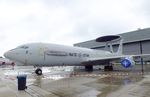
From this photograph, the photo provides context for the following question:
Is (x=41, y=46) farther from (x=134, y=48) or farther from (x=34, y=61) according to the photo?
(x=134, y=48)

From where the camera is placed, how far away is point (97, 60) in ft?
85.0

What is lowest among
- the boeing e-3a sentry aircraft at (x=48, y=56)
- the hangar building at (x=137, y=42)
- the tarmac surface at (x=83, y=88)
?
the tarmac surface at (x=83, y=88)

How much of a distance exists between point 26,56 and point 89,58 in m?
9.80

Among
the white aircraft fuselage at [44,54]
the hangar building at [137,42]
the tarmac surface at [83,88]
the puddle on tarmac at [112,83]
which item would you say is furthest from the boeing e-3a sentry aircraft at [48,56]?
the hangar building at [137,42]

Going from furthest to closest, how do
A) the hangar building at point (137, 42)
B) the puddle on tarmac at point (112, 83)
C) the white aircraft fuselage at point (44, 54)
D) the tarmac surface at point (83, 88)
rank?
the hangar building at point (137, 42)
the white aircraft fuselage at point (44, 54)
the puddle on tarmac at point (112, 83)
the tarmac surface at point (83, 88)

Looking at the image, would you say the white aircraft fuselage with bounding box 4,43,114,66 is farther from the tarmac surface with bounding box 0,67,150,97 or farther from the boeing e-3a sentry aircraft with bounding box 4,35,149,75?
the tarmac surface with bounding box 0,67,150,97

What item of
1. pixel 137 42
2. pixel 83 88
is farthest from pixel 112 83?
pixel 137 42

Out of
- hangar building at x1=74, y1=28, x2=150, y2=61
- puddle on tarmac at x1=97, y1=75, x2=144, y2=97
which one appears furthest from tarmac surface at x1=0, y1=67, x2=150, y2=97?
hangar building at x1=74, y1=28, x2=150, y2=61

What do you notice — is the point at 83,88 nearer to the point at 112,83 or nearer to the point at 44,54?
the point at 112,83

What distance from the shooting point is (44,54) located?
20.9 m

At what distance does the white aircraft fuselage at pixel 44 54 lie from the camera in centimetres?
1988

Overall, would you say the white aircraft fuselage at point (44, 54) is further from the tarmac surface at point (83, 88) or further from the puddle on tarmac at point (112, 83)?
the puddle on tarmac at point (112, 83)

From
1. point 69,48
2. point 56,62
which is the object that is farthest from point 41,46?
point 69,48

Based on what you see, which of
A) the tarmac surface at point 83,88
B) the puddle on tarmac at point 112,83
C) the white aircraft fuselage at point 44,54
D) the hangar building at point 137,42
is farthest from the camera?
the hangar building at point 137,42
